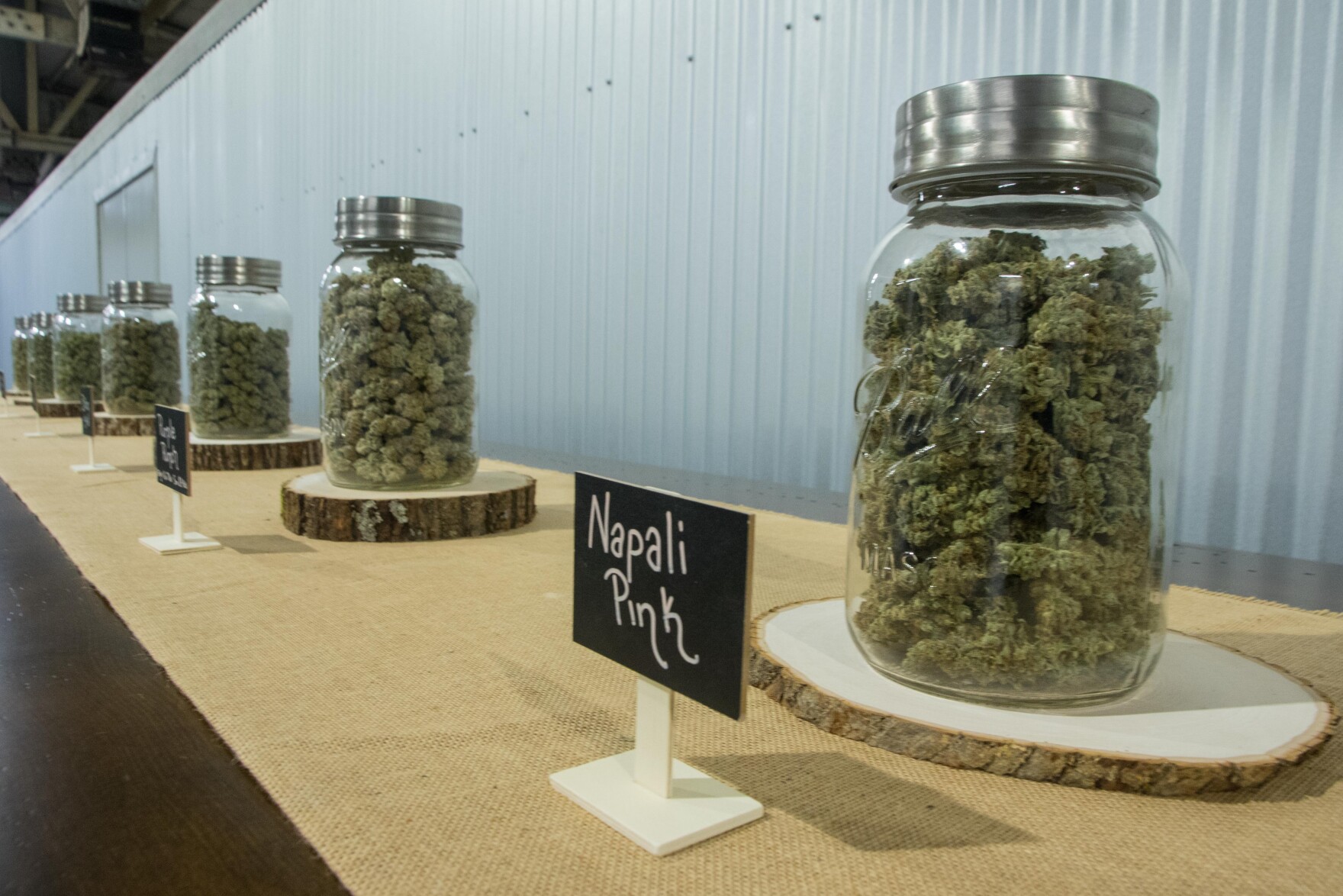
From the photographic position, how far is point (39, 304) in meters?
11.5

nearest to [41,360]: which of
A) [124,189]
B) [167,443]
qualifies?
[167,443]

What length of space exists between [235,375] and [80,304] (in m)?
1.84

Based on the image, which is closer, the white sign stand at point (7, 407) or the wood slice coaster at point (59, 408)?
the wood slice coaster at point (59, 408)

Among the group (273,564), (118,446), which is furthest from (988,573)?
(118,446)

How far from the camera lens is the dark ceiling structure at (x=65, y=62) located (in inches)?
318

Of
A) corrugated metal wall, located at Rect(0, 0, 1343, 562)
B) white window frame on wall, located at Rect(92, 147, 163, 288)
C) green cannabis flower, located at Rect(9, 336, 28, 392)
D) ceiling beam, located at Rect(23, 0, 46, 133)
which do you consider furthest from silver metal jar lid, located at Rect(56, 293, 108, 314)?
ceiling beam, located at Rect(23, 0, 46, 133)

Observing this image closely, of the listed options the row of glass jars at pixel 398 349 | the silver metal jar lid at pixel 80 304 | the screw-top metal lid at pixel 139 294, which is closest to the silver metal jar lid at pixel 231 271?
the screw-top metal lid at pixel 139 294

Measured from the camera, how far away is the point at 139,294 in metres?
3.11

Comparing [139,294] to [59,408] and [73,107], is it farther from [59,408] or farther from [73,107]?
[73,107]

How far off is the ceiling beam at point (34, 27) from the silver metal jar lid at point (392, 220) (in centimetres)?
884

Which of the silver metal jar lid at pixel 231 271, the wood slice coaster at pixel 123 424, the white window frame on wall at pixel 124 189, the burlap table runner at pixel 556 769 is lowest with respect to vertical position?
the burlap table runner at pixel 556 769

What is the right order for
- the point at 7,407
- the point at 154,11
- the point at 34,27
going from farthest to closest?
the point at 34,27 < the point at 154,11 < the point at 7,407

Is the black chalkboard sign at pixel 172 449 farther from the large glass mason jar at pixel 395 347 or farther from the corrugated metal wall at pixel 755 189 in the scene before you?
the corrugated metal wall at pixel 755 189

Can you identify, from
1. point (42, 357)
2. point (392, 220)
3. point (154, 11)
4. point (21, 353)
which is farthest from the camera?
point (154, 11)
